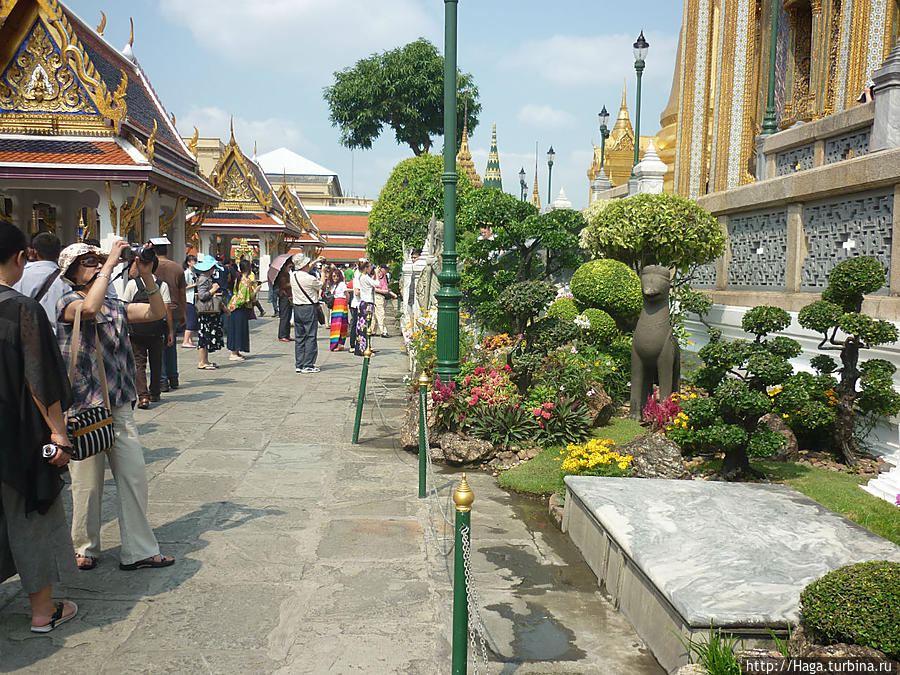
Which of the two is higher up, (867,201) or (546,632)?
(867,201)

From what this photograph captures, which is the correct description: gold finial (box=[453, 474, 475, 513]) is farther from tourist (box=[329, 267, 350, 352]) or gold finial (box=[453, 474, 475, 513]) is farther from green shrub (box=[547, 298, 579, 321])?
tourist (box=[329, 267, 350, 352])

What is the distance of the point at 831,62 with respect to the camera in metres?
15.7

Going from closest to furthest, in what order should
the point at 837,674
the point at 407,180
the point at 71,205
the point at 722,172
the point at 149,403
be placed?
the point at 837,674 → the point at 149,403 → the point at 722,172 → the point at 71,205 → the point at 407,180

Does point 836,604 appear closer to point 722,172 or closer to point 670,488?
point 670,488

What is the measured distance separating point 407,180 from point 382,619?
108 ft

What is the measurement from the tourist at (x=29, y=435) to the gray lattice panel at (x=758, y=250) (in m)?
7.92

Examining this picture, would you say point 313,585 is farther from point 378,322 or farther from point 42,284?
point 378,322

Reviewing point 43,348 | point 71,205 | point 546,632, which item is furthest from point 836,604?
point 71,205

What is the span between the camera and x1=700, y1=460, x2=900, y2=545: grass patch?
505cm

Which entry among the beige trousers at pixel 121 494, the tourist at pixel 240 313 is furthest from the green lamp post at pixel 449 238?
the tourist at pixel 240 313

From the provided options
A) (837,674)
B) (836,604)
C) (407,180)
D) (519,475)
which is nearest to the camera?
(837,674)

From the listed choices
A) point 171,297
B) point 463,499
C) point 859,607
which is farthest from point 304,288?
point 859,607

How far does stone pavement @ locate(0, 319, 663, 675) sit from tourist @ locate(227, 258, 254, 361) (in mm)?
6286

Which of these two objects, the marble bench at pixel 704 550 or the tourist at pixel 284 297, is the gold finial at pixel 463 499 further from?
the tourist at pixel 284 297
